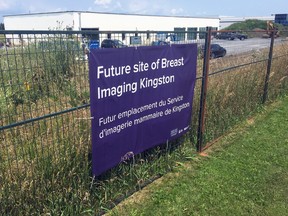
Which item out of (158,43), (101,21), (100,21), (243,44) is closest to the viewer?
(158,43)

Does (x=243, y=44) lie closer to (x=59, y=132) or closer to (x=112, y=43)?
(x=112, y=43)

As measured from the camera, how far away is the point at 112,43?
3.25 m

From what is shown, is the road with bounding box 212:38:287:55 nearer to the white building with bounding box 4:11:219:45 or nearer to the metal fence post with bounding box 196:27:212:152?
the metal fence post with bounding box 196:27:212:152

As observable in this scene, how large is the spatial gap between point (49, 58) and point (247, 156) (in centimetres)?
338

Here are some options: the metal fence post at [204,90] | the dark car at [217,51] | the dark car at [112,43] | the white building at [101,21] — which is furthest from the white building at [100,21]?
the dark car at [112,43]

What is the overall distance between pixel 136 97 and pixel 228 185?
5.69ft

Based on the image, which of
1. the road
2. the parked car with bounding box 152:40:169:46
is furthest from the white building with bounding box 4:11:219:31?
the parked car with bounding box 152:40:169:46

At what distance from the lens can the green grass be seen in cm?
348

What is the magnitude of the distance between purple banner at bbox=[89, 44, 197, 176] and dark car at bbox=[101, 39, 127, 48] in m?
0.19

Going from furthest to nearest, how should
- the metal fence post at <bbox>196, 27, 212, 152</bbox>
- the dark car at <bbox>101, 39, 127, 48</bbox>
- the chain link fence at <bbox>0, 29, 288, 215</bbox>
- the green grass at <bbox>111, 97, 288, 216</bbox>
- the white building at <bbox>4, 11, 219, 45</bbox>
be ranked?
the white building at <bbox>4, 11, 219, 45</bbox>
the metal fence post at <bbox>196, 27, 212, 152</bbox>
the green grass at <bbox>111, 97, 288, 216</bbox>
the dark car at <bbox>101, 39, 127, 48</bbox>
the chain link fence at <bbox>0, 29, 288, 215</bbox>

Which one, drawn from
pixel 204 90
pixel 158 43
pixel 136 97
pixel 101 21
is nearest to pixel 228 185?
pixel 204 90

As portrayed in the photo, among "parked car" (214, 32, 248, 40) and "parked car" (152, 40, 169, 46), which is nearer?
"parked car" (152, 40, 169, 46)

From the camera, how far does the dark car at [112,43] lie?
10.3ft

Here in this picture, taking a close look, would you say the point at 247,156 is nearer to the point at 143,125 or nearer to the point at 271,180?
the point at 271,180
